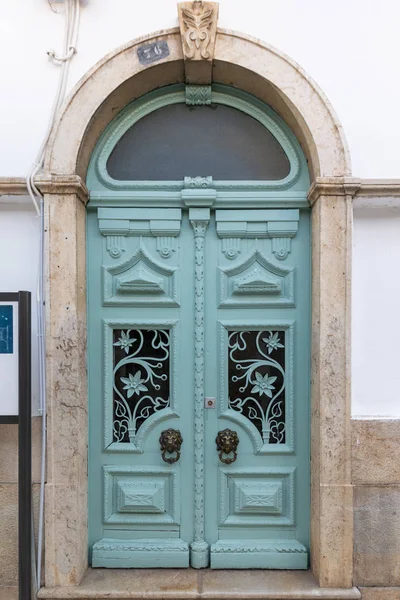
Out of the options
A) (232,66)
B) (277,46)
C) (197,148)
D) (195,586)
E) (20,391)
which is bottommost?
(195,586)

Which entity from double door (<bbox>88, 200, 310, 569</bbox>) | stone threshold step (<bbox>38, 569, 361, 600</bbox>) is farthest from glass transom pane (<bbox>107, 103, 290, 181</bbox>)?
stone threshold step (<bbox>38, 569, 361, 600</bbox>)

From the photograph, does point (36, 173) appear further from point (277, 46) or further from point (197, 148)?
point (277, 46)

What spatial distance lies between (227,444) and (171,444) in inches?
15.7

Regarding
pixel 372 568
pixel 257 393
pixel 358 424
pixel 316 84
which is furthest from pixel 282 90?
pixel 372 568

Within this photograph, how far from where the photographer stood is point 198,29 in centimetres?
298

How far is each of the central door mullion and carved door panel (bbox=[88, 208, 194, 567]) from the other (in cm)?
5

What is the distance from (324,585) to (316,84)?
11.1 feet

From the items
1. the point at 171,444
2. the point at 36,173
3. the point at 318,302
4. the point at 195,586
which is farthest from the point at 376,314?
the point at 36,173

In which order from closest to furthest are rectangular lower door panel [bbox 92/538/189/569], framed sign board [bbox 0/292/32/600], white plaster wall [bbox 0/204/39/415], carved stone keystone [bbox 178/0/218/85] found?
framed sign board [bbox 0/292/32/600] → carved stone keystone [bbox 178/0/218/85] → white plaster wall [bbox 0/204/39/415] → rectangular lower door panel [bbox 92/538/189/569]

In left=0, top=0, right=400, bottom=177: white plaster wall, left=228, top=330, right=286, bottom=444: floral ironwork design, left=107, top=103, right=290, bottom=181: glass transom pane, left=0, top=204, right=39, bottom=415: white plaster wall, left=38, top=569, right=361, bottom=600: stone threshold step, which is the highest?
left=0, top=0, right=400, bottom=177: white plaster wall

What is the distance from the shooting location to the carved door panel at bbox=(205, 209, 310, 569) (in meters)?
3.25

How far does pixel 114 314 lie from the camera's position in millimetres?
3279

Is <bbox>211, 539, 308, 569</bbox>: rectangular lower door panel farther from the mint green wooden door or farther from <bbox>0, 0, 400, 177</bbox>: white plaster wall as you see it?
<bbox>0, 0, 400, 177</bbox>: white plaster wall

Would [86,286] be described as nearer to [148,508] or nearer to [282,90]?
[148,508]
